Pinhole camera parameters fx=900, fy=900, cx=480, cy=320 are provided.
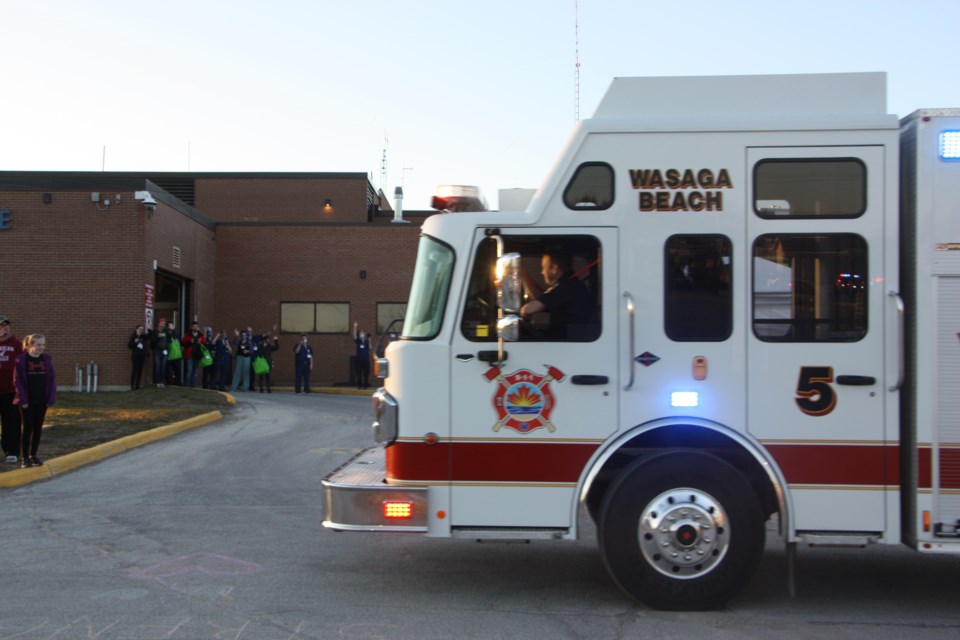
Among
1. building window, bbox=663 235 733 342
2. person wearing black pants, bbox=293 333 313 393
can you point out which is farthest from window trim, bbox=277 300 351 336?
building window, bbox=663 235 733 342

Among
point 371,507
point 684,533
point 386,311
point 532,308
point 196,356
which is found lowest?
point 684,533

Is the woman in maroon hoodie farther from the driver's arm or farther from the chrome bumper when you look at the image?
the driver's arm

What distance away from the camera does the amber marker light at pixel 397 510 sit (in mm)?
5648

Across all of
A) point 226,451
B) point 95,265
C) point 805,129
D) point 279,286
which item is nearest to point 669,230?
point 805,129

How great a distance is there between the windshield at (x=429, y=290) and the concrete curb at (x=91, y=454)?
22.7ft

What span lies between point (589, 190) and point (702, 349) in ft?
4.02

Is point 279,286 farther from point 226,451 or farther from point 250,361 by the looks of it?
point 226,451

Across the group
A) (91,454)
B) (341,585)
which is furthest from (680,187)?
(91,454)

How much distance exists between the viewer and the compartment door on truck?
5488 millimetres

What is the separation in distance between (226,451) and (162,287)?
14082mm

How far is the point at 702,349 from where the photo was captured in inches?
219

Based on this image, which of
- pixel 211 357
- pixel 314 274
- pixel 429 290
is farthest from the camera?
pixel 314 274

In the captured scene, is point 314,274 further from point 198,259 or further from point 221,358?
point 221,358

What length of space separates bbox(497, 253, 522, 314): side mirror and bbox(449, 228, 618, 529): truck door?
462 millimetres
